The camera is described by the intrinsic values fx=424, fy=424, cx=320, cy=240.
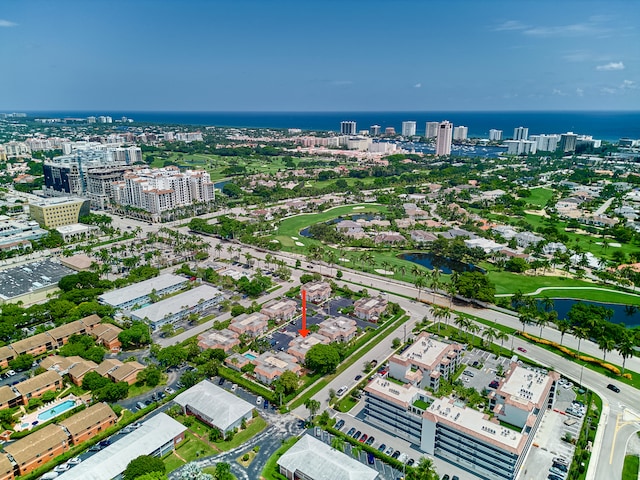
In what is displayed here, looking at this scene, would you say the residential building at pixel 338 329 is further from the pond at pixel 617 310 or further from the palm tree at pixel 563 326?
the pond at pixel 617 310

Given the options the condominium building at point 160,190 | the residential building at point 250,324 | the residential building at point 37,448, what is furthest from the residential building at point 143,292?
the condominium building at point 160,190

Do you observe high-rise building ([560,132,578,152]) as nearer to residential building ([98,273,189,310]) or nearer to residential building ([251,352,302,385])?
residential building ([98,273,189,310])

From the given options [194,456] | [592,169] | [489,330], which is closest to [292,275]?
[489,330]

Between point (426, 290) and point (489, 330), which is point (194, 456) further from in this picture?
point (426, 290)

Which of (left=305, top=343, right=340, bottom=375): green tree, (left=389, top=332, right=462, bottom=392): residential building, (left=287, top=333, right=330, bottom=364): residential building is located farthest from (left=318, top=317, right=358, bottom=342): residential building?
(left=389, top=332, right=462, bottom=392): residential building

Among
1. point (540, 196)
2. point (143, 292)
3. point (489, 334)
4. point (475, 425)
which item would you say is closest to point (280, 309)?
point (143, 292)

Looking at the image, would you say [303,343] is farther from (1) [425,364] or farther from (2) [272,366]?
(1) [425,364]
